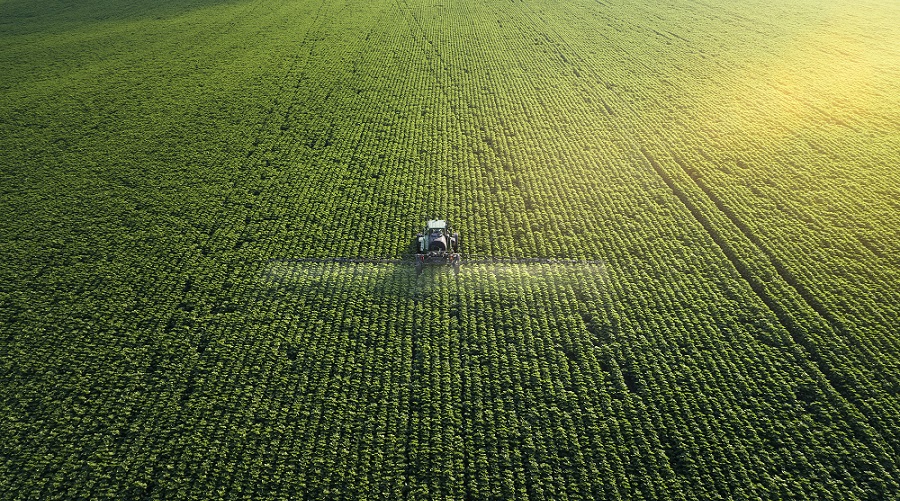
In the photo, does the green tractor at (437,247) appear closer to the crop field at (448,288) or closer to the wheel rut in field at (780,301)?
the crop field at (448,288)

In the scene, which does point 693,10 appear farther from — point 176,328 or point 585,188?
point 176,328

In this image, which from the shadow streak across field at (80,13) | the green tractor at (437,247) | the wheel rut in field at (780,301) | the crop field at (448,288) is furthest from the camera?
the shadow streak across field at (80,13)

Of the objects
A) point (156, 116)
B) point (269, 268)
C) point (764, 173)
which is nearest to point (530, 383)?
point (269, 268)

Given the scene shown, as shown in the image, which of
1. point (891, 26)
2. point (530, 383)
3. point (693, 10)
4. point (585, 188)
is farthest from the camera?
point (693, 10)

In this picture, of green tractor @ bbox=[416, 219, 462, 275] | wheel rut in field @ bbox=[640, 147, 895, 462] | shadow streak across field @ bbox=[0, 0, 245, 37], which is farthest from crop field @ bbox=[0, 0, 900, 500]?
shadow streak across field @ bbox=[0, 0, 245, 37]

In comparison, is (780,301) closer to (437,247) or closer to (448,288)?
(448,288)

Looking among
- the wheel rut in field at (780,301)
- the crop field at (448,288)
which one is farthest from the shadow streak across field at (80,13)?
the wheel rut in field at (780,301)

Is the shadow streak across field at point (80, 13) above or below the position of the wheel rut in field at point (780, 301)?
above
